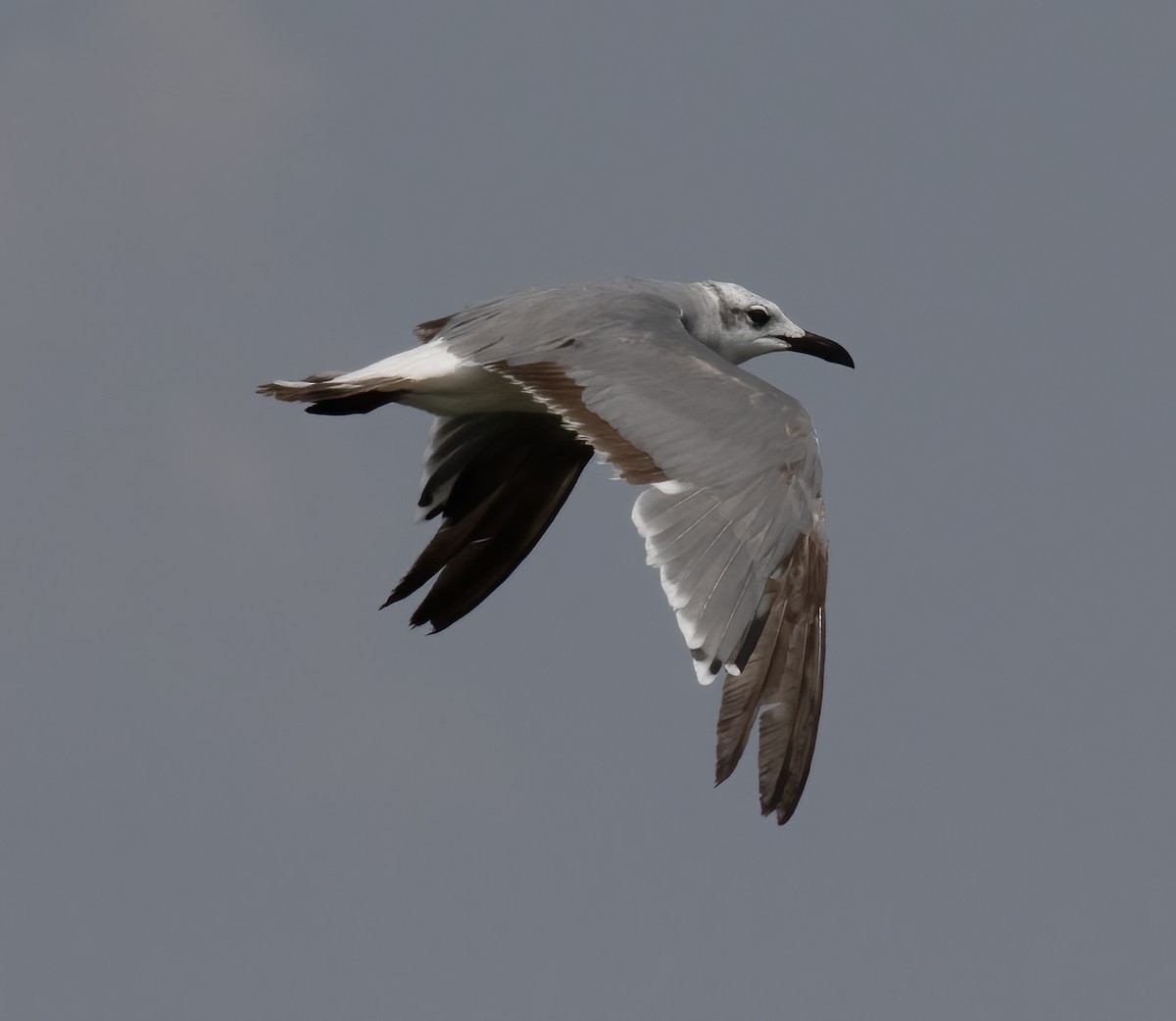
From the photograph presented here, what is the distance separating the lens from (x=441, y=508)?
548 inches

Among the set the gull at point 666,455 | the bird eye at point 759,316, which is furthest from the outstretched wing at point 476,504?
the bird eye at point 759,316

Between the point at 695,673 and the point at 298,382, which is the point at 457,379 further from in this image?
the point at 695,673

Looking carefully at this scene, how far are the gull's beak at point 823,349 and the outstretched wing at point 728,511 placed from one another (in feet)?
11.6

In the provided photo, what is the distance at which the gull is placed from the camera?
9820mm

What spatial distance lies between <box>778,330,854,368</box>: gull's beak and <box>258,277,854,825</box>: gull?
1.07 m

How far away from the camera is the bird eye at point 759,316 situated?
14312 millimetres

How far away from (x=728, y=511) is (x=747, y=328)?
Result: 4.55 meters

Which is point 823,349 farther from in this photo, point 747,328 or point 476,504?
point 476,504

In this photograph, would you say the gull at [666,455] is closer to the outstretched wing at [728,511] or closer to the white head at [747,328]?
the outstretched wing at [728,511]

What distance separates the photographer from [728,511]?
996cm

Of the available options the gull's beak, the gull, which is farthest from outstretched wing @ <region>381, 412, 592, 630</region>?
the gull's beak

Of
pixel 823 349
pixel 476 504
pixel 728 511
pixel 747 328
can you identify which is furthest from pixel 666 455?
pixel 823 349

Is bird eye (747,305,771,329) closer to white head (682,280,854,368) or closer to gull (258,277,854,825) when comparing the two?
white head (682,280,854,368)

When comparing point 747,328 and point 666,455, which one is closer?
point 666,455
